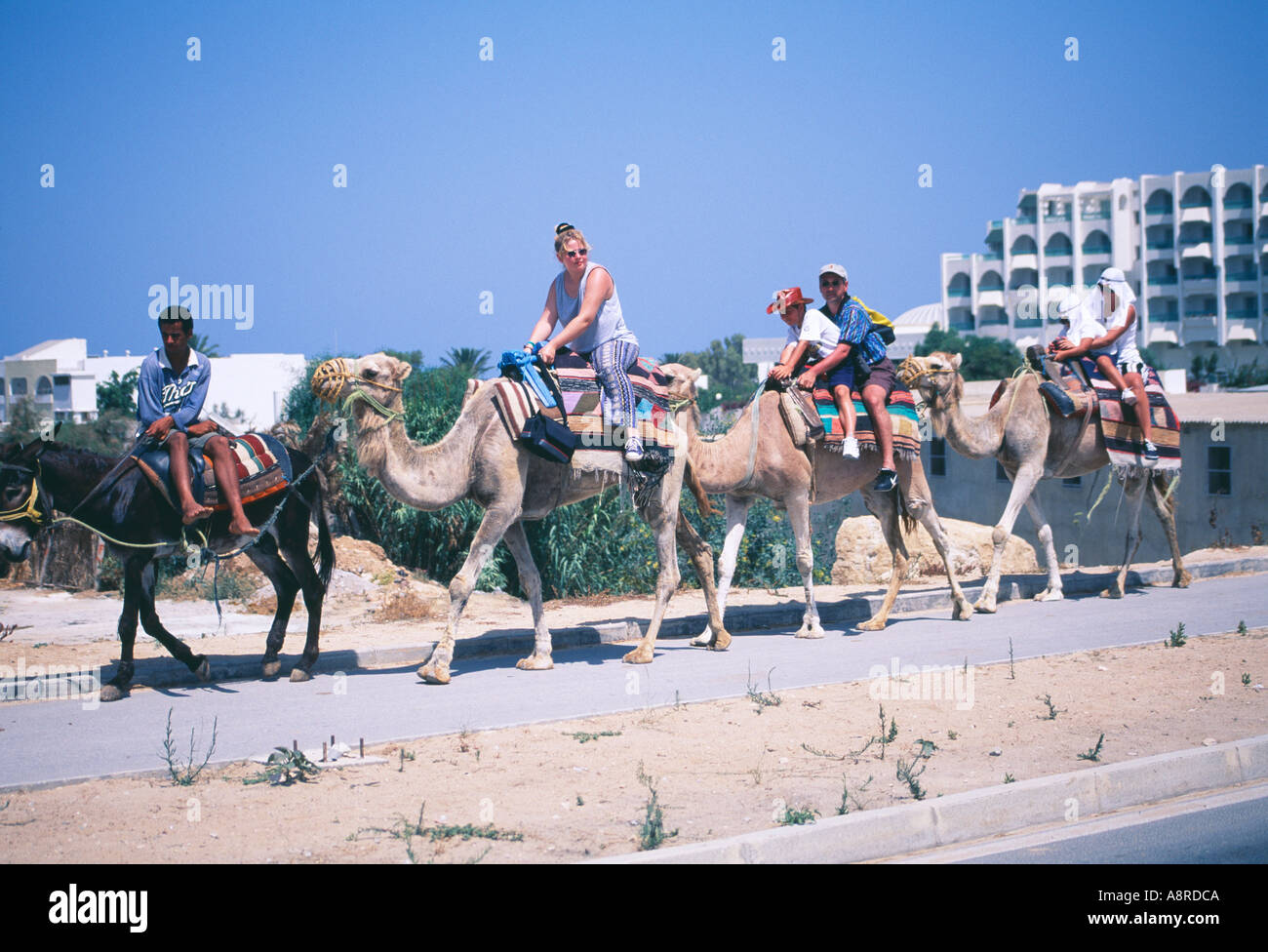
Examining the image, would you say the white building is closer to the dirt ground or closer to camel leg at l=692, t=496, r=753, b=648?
camel leg at l=692, t=496, r=753, b=648

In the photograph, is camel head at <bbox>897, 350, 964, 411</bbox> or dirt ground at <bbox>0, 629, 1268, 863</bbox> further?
camel head at <bbox>897, 350, 964, 411</bbox>

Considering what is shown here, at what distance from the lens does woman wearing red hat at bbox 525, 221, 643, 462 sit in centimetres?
1073

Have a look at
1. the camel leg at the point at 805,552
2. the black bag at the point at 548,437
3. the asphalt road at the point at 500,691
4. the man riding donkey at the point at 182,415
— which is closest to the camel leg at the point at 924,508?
the asphalt road at the point at 500,691

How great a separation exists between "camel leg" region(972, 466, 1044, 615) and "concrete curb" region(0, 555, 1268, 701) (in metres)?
0.92

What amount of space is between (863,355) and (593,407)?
11.8 feet

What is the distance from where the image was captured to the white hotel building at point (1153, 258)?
10688cm

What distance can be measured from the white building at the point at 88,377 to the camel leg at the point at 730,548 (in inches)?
1634

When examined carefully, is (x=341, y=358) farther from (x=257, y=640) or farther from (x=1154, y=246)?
(x=1154, y=246)

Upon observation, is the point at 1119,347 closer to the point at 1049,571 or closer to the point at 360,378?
the point at 1049,571

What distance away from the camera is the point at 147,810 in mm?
6781

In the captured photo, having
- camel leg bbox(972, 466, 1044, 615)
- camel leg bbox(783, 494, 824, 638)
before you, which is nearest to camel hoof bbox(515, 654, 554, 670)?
camel leg bbox(783, 494, 824, 638)

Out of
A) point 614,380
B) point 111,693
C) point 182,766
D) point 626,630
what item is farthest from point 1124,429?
point 182,766

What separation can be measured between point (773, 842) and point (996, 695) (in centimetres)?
418
